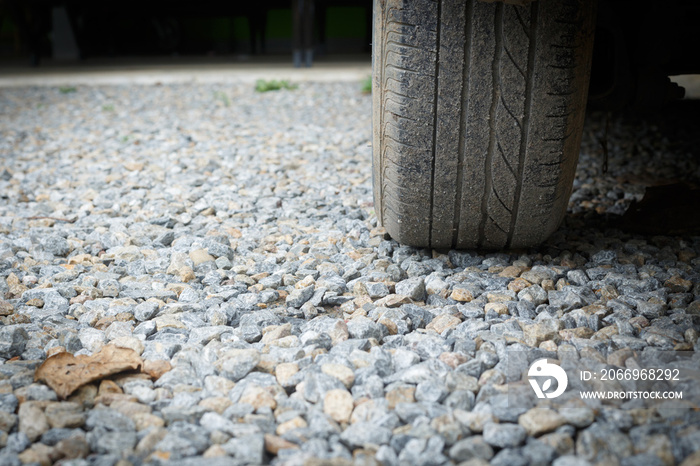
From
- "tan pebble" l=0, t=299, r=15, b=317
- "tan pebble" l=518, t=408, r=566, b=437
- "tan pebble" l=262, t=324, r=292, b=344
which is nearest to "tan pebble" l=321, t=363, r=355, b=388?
"tan pebble" l=262, t=324, r=292, b=344

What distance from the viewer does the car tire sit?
106 cm

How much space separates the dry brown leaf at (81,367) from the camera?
861mm

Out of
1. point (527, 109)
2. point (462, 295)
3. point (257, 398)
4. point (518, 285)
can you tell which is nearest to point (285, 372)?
point (257, 398)

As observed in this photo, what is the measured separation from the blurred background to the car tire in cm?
515

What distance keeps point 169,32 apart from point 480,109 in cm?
739

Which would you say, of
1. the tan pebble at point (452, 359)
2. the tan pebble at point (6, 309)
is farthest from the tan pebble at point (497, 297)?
the tan pebble at point (6, 309)

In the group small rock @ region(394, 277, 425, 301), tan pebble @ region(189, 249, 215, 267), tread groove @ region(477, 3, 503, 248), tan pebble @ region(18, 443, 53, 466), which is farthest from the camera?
tan pebble @ region(189, 249, 215, 267)

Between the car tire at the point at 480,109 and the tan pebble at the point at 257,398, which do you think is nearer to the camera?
the tan pebble at the point at 257,398

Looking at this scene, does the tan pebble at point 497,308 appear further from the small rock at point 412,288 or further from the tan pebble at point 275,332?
the tan pebble at point 275,332

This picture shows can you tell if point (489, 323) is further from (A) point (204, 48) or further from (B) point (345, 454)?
(A) point (204, 48)

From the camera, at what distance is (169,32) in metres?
7.61

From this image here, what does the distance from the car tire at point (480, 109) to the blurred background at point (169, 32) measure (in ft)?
16.9

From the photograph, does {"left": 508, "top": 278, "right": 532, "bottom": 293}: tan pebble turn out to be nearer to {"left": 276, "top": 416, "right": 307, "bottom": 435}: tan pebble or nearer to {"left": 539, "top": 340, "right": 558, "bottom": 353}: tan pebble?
{"left": 539, "top": 340, "right": 558, "bottom": 353}: tan pebble

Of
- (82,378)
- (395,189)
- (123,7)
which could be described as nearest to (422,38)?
(395,189)
